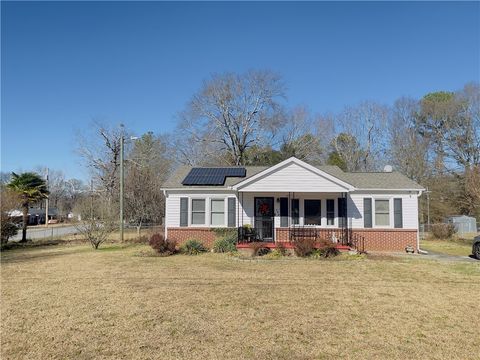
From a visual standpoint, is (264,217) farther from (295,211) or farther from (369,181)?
(369,181)

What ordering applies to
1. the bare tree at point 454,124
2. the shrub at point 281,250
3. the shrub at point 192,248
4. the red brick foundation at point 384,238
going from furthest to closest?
the bare tree at point 454,124, the red brick foundation at point 384,238, the shrub at point 192,248, the shrub at point 281,250

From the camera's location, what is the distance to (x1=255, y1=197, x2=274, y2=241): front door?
18.4 meters

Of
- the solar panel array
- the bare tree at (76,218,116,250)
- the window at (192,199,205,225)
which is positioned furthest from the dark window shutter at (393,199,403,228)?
the bare tree at (76,218,116,250)

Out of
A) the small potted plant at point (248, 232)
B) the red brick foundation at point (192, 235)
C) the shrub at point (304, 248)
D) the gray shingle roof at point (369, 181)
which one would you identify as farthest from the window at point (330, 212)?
the red brick foundation at point (192, 235)

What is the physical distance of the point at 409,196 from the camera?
17922 mm

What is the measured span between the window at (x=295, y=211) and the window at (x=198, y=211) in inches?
184

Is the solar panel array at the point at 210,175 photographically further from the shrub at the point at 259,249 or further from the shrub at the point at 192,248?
the shrub at the point at 259,249

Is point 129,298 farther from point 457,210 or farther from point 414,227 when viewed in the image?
point 457,210

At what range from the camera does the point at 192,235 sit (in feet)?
60.7

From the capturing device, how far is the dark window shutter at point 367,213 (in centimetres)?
1795

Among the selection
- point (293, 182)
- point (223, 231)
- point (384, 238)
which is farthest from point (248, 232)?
point (384, 238)

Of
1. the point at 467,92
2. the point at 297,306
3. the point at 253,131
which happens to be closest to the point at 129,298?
the point at 297,306

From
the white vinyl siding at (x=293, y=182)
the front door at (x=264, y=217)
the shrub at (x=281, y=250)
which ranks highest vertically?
the white vinyl siding at (x=293, y=182)

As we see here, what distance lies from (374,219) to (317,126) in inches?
1000
